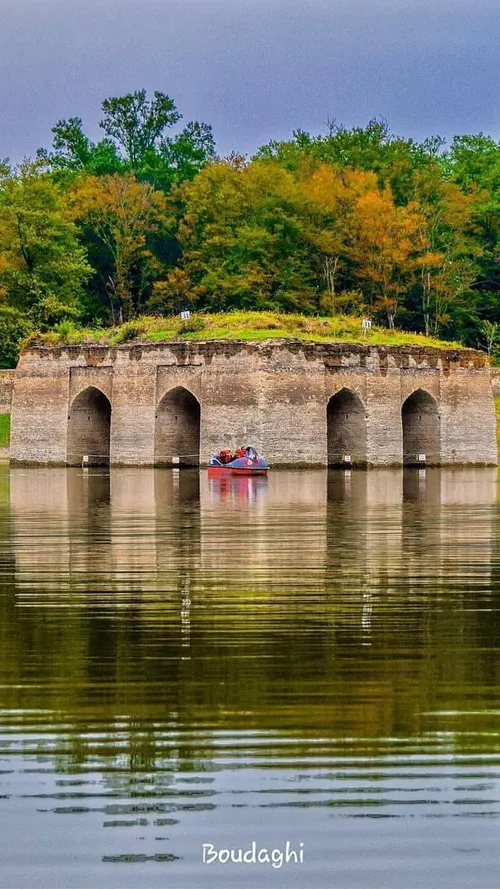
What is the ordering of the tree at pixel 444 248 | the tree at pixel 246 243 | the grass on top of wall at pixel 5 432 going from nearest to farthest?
the grass on top of wall at pixel 5 432 → the tree at pixel 246 243 → the tree at pixel 444 248

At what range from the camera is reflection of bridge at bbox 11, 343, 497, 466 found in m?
41.8

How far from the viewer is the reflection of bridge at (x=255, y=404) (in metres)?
41.8

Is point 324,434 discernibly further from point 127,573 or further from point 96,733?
point 96,733

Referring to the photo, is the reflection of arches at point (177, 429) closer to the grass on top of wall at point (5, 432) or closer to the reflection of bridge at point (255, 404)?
the reflection of bridge at point (255, 404)

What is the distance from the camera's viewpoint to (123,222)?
2302 inches

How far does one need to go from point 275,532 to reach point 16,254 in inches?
1425

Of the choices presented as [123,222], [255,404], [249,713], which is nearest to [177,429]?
[255,404]

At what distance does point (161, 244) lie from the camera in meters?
60.3

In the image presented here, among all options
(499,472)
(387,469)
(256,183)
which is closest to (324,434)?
(387,469)

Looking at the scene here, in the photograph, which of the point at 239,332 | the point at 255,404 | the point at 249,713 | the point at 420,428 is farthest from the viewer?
the point at 420,428

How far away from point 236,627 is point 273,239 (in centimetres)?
4088

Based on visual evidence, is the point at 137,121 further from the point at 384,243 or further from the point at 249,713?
the point at 249,713

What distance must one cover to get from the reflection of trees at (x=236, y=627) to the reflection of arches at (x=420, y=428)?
23.1 meters

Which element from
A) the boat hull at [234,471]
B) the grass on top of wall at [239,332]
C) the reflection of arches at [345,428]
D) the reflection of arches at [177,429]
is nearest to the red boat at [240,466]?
the boat hull at [234,471]
